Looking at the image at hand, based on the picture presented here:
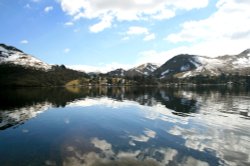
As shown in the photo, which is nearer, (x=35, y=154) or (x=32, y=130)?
(x=35, y=154)

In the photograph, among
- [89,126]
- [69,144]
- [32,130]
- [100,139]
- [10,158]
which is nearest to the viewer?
[10,158]

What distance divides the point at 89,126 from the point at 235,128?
3277cm

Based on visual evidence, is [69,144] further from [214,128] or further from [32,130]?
[214,128]

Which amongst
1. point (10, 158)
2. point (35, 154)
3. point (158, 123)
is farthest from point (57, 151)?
point (158, 123)

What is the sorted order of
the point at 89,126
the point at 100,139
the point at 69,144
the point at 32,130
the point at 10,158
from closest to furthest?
1. the point at 10,158
2. the point at 69,144
3. the point at 100,139
4. the point at 32,130
5. the point at 89,126

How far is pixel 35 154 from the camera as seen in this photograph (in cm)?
3691

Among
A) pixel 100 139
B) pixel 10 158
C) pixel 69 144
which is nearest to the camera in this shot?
pixel 10 158

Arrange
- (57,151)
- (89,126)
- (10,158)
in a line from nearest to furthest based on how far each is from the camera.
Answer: (10,158), (57,151), (89,126)

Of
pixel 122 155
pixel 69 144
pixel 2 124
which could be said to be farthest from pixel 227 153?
pixel 2 124

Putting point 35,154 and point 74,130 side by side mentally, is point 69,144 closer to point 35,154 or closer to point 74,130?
point 35,154

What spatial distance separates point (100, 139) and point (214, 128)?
26.3 metres

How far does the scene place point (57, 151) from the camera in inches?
1512

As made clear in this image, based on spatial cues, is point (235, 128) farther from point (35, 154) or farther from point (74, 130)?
point (35, 154)

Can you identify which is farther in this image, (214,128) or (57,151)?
(214,128)
